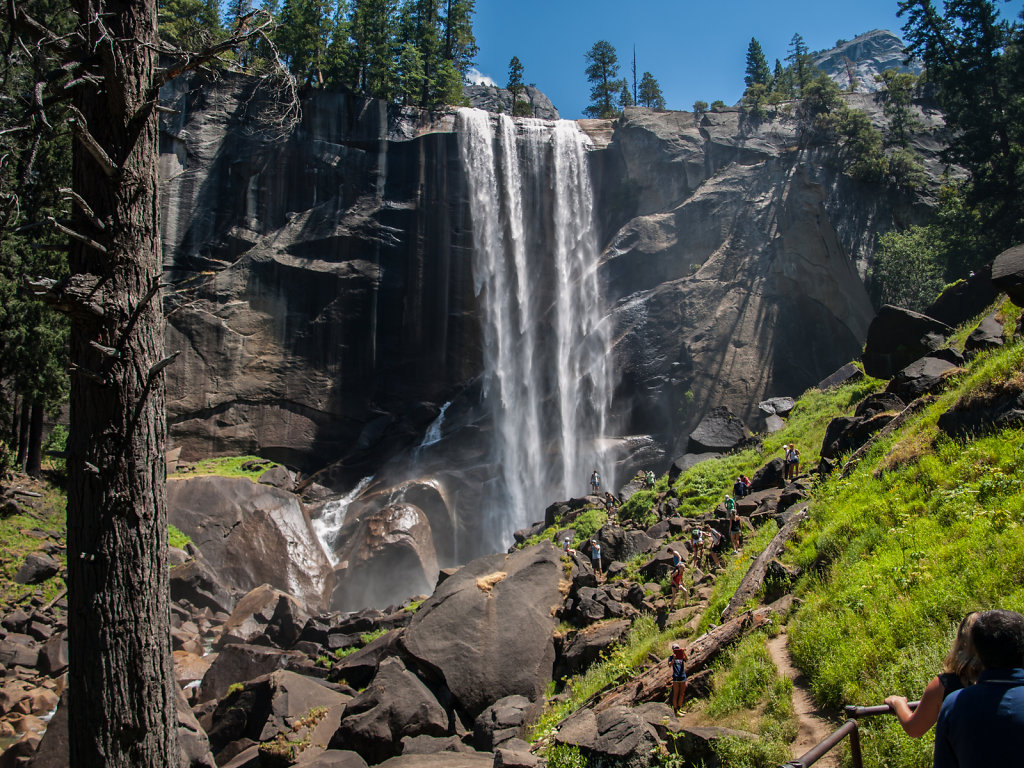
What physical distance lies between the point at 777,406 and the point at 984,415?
58.0ft

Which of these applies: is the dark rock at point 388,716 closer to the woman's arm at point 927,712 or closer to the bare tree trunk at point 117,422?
the bare tree trunk at point 117,422

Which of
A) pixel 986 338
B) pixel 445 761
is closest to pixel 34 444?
pixel 445 761

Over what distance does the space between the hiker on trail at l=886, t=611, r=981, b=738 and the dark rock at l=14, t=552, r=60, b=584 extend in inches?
840

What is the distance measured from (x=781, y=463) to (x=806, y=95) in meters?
32.5

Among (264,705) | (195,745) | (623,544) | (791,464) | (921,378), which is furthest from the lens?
(791,464)

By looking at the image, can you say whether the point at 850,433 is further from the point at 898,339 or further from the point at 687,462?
the point at 687,462

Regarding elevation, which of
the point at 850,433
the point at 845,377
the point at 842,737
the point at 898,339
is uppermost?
the point at 898,339

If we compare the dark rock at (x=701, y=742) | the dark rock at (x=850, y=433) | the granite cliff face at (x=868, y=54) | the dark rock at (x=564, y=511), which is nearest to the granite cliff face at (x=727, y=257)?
the dark rock at (x=564, y=511)

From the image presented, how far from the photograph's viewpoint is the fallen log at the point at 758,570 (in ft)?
28.8

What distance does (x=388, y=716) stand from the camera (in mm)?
9742

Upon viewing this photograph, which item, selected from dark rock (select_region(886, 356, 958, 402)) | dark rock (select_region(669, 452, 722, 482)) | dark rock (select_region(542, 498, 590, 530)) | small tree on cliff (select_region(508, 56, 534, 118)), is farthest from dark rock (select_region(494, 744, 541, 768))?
small tree on cliff (select_region(508, 56, 534, 118))

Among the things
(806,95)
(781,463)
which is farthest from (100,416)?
(806,95)

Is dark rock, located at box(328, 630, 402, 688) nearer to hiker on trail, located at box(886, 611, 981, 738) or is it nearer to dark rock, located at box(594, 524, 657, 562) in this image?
dark rock, located at box(594, 524, 657, 562)

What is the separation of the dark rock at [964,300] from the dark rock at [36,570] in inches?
1092
